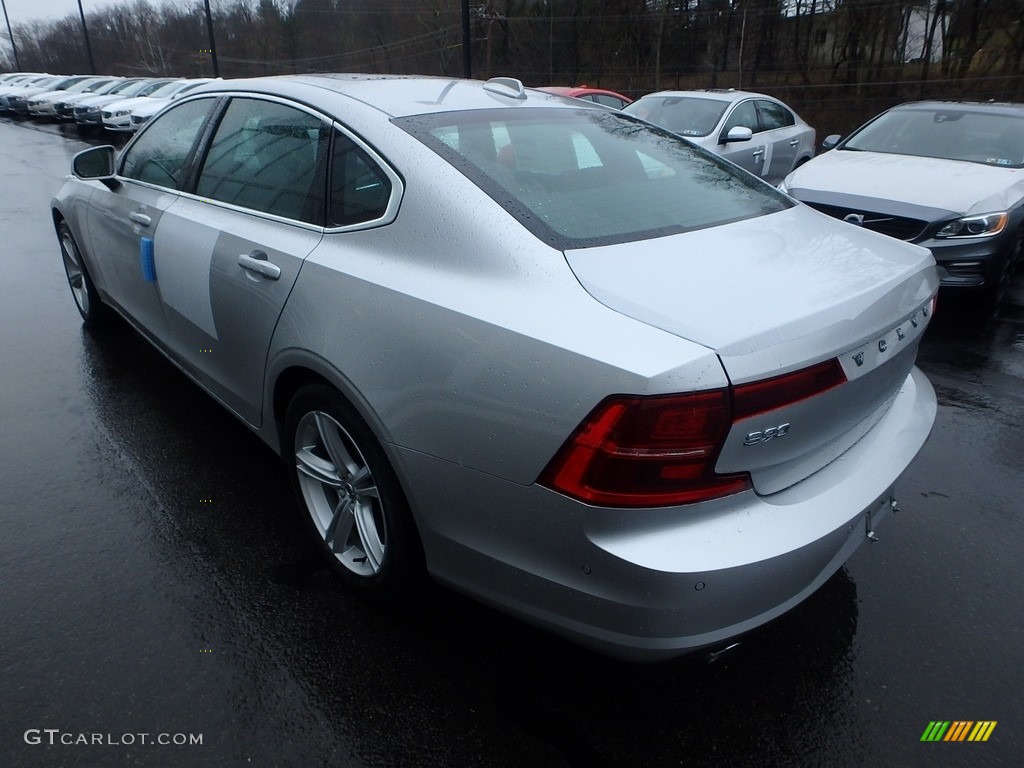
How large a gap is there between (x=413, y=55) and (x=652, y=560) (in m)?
48.3

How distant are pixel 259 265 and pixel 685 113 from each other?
8.14 meters

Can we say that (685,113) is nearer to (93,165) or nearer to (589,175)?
(93,165)

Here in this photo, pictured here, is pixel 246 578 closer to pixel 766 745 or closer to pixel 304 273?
pixel 304 273

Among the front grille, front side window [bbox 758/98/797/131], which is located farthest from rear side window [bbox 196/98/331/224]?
front side window [bbox 758/98/797/131]

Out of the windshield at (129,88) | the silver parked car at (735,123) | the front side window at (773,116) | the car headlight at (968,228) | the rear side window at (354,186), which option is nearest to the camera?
the rear side window at (354,186)

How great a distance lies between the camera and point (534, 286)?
189cm

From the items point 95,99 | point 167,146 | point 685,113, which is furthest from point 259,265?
point 95,99

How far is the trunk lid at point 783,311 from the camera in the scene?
67.7 inches

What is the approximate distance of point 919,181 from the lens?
5.66 meters

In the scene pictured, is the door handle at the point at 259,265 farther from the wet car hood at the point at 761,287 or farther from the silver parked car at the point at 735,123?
the silver parked car at the point at 735,123

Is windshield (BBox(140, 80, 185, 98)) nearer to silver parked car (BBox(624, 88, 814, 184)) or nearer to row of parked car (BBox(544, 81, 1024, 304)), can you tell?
silver parked car (BBox(624, 88, 814, 184))

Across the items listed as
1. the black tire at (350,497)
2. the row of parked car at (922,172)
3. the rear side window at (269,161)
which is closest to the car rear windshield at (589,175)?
the rear side window at (269,161)

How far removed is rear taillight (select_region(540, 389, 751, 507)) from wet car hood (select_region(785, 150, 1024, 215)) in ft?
15.2

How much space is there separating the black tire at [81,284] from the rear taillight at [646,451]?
423cm
